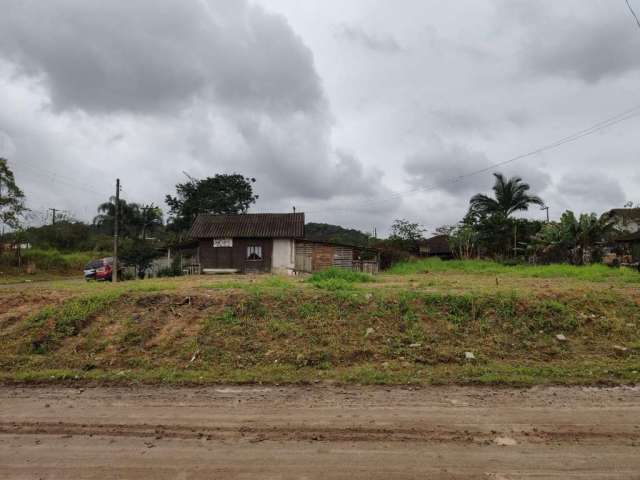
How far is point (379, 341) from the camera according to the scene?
864 centimetres

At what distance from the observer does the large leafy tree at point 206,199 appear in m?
Result: 46.1

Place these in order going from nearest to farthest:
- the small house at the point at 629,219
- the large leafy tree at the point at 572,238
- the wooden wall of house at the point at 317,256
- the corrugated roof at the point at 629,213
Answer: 1. the large leafy tree at the point at 572,238
2. the wooden wall of house at the point at 317,256
3. the small house at the point at 629,219
4. the corrugated roof at the point at 629,213

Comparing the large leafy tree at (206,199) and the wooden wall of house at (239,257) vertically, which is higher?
the large leafy tree at (206,199)

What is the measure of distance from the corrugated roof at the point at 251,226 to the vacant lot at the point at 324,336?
1690 centimetres

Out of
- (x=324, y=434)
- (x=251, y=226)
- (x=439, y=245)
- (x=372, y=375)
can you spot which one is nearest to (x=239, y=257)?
(x=251, y=226)

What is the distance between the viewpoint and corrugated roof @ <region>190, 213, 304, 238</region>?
93.7ft

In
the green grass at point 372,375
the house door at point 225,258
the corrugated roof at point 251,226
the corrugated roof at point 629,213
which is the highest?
the corrugated roof at point 629,213

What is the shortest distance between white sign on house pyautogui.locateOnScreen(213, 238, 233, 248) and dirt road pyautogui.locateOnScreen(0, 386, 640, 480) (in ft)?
74.4

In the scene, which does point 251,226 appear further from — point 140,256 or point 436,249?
point 436,249

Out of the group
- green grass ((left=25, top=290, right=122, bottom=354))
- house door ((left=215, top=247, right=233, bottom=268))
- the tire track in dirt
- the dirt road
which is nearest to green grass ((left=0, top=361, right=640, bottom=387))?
the dirt road

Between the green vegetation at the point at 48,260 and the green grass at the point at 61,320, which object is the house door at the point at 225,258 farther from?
the green grass at the point at 61,320

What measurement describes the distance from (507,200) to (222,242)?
25.8 m

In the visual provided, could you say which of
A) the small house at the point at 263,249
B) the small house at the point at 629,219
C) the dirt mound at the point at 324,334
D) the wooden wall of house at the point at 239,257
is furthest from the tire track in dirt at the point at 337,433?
the small house at the point at 629,219

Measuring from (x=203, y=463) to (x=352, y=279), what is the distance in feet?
38.3
